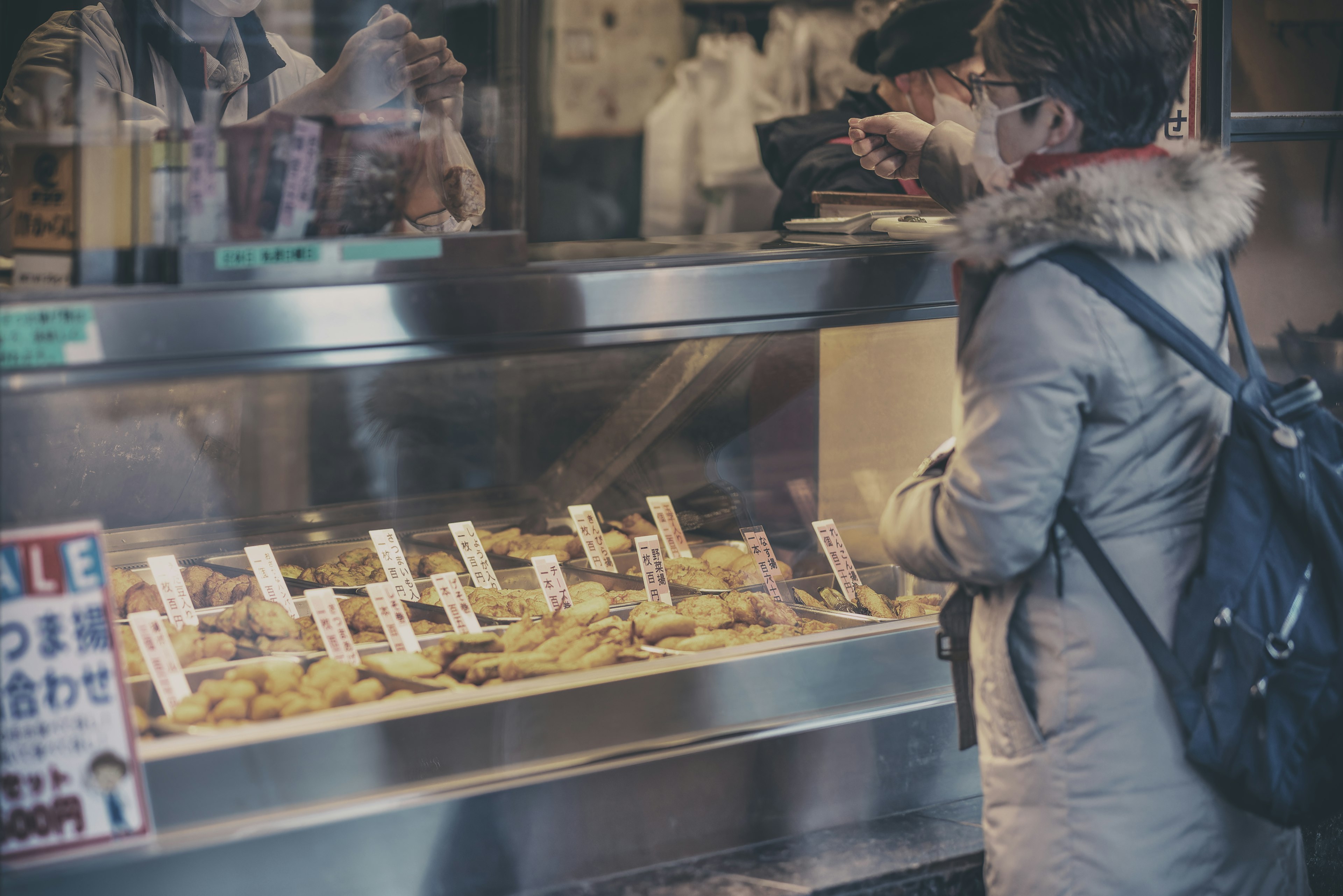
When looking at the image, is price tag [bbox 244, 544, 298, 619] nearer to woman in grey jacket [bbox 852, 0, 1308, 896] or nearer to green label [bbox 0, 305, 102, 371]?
green label [bbox 0, 305, 102, 371]

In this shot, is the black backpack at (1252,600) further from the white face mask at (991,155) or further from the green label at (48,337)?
the green label at (48,337)

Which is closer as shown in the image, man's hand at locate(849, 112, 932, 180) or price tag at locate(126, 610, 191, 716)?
price tag at locate(126, 610, 191, 716)

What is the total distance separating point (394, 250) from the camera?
5.63 ft

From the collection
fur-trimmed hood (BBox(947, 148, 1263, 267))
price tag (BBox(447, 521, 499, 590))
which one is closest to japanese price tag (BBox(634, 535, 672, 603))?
price tag (BBox(447, 521, 499, 590))

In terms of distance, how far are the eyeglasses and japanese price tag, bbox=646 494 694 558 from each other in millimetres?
1113

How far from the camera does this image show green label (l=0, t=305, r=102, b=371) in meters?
1.48

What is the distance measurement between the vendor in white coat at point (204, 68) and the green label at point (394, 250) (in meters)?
0.09

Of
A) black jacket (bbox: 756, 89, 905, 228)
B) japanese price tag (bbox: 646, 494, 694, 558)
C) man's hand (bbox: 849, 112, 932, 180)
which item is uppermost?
black jacket (bbox: 756, 89, 905, 228)

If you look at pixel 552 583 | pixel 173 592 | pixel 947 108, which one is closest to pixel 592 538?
pixel 552 583

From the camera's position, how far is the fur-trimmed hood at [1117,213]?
1.61 m

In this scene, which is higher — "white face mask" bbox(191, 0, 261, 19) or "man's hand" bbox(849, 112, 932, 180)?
"white face mask" bbox(191, 0, 261, 19)

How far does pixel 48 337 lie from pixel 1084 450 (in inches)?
52.5

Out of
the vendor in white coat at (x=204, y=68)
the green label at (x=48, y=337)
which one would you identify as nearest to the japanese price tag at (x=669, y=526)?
the vendor in white coat at (x=204, y=68)

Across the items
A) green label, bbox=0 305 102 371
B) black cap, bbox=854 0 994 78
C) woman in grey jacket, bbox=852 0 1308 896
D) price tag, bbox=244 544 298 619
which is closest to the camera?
green label, bbox=0 305 102 371
